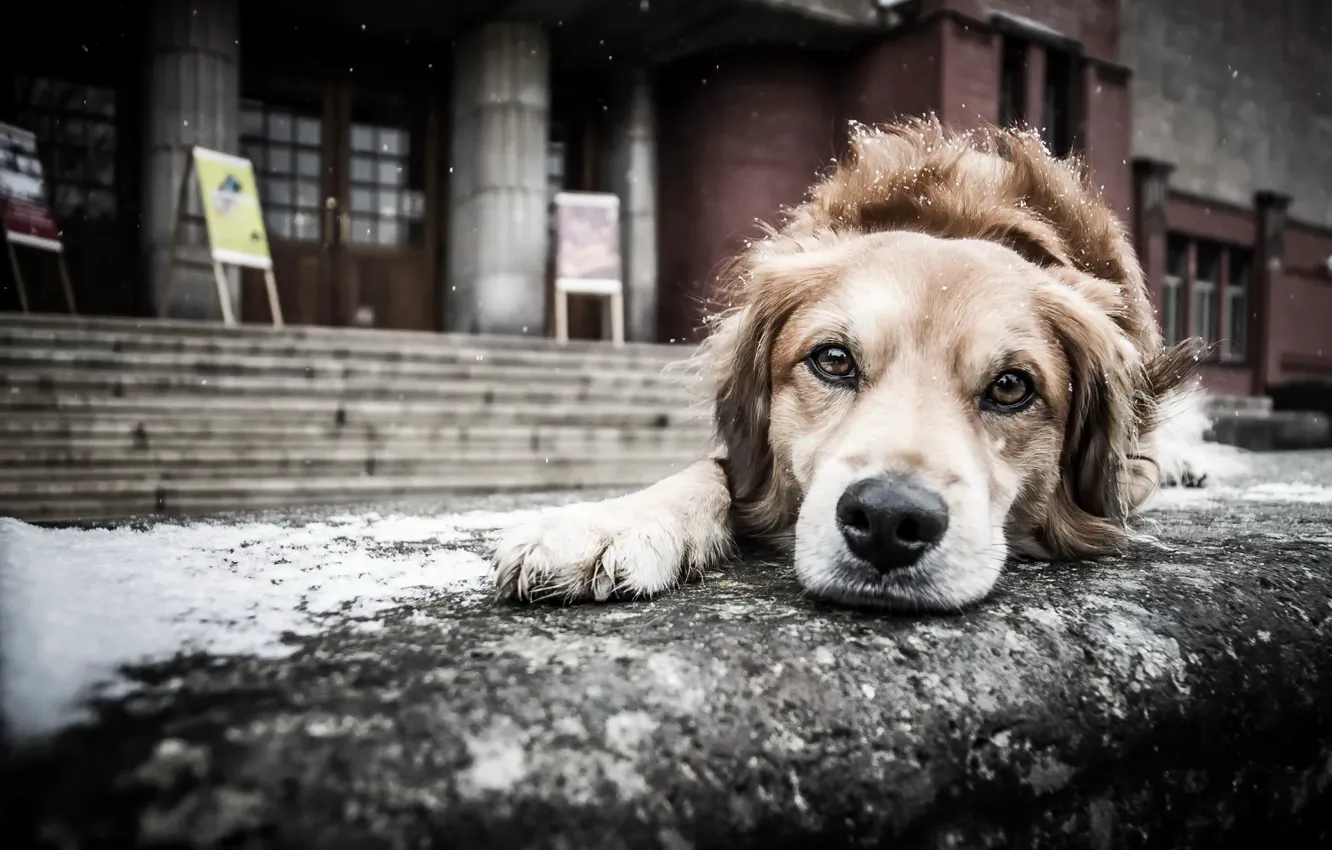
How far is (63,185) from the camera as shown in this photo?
1081cm

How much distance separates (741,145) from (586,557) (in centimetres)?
1197

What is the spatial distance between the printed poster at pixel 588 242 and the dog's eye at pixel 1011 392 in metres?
9.17

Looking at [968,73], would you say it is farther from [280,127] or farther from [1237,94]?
[280,127]

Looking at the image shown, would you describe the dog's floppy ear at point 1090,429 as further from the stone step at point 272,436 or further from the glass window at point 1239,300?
the glass window at point 1239,300

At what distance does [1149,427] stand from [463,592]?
6.41ft

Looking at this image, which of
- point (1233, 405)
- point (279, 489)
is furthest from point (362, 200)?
point (1233, 405)

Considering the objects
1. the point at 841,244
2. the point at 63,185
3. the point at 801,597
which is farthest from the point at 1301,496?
the point at 63,185

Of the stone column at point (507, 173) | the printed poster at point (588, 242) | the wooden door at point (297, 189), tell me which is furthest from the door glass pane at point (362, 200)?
the printed poster at point (588, 242)

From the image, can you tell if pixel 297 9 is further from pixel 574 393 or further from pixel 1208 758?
pixel 1208 758

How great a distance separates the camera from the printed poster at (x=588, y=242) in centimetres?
1099

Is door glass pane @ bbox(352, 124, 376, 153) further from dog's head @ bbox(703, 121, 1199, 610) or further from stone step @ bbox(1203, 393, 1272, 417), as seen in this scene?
stone step @ bbox(1203, 393, 1272, 417)

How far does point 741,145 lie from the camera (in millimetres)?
12586

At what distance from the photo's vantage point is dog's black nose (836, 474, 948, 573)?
1467mm

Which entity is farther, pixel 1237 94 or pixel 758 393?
pixel 1237 94
